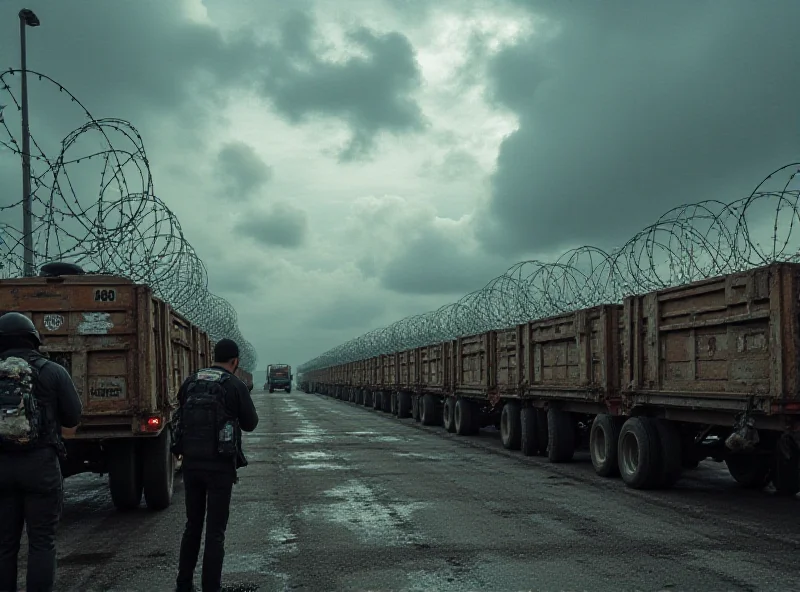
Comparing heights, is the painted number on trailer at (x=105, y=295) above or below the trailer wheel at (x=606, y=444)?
above

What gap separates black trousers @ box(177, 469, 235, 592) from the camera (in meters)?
5.08

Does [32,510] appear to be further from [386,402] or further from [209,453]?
[386,402]

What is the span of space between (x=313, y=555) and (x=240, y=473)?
5.84 meters

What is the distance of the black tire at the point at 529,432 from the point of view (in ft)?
49.0

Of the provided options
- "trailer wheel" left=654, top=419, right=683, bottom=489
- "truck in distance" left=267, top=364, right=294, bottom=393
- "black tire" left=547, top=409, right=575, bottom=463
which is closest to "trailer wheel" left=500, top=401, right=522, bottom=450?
"black tire" left=547, top=409, right=575, bottom=463

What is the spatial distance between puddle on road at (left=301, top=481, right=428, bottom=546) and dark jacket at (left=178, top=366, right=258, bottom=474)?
2361mm

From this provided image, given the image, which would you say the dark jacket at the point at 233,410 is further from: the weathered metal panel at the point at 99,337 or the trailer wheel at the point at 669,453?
the trailer wheel at the point at 669,453

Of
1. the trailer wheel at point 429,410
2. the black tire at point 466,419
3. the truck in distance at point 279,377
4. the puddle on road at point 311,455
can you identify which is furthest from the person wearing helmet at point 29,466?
the truck in distance at point 279,377

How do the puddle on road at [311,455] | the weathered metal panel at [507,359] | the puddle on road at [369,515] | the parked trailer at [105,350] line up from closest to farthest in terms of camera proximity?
the puddle on road at [369,515] → the parked trailer at [105,350] → the puddle on road at [311,455] → the weathered metal panel at [507,359]

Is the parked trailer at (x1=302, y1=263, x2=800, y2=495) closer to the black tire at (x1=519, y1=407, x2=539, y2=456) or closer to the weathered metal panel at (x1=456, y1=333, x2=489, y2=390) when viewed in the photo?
the black tire at (x1=519, y1=407, x2=539, y2=456)

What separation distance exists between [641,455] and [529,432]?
4.76 metres

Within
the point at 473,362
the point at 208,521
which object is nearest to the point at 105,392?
the point at 208,521

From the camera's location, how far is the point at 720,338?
8867 millimetres

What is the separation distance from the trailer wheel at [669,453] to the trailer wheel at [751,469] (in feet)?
2.49
